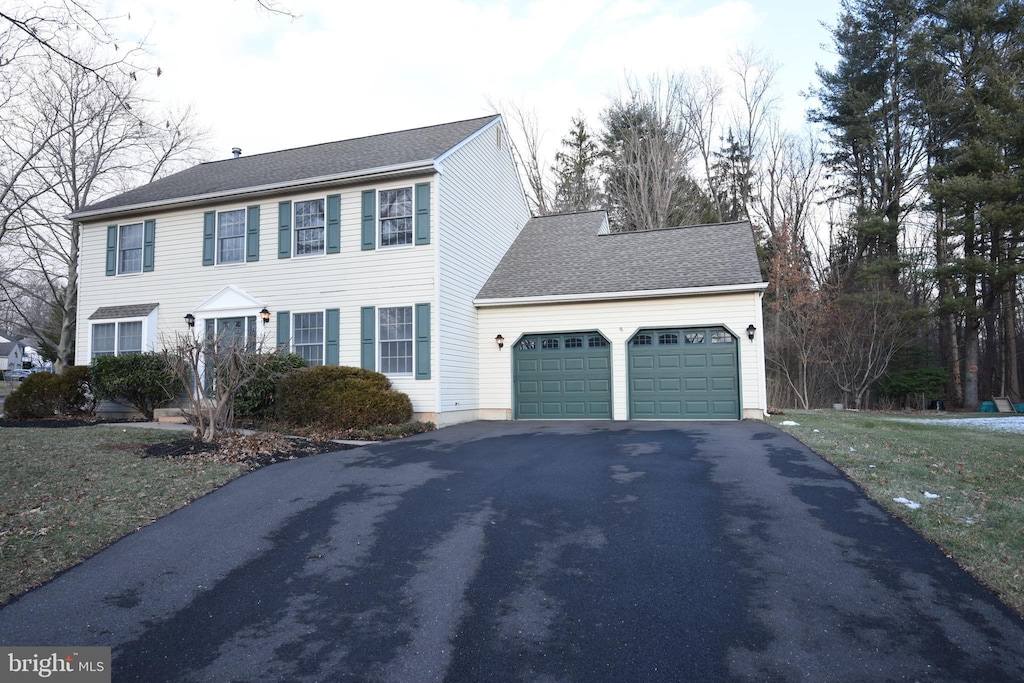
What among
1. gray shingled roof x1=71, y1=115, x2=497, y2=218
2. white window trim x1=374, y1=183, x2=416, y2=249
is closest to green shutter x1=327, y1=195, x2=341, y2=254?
gray shingled roof x1=71, y1=115, x2=497, y2=218

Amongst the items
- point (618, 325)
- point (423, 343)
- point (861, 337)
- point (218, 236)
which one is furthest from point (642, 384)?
point (861, 337)

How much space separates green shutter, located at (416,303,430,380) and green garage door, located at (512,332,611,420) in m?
2.92

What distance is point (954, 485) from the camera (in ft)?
21.3

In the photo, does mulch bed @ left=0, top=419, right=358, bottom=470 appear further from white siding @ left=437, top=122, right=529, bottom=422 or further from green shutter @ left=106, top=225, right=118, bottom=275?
green shutter @ left=106, top=225, right=118, bottom=275

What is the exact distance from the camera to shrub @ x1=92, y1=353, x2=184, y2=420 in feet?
44.0

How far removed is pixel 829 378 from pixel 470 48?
18623 mm

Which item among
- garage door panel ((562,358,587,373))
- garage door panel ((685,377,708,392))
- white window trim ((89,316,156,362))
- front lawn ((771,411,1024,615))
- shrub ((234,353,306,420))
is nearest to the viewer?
front lawn ((771,411,1024,615))

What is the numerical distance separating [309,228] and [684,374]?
30.5 ft

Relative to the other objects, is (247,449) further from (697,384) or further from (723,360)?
(723,360)

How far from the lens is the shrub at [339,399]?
37.5ft

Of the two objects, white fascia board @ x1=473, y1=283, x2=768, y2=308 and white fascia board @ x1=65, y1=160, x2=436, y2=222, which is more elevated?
white fascia board @ x1=65, y1=160, x2=436, y2=222

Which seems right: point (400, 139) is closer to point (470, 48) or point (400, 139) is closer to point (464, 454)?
point (470, 48)

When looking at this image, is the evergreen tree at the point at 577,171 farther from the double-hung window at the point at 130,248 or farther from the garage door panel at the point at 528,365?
the double-hung window at the point at 130,248

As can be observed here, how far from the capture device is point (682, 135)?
91.8 feet
